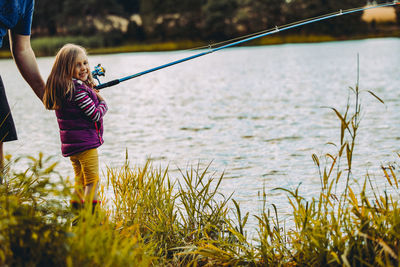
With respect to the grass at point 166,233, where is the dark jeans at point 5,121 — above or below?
above

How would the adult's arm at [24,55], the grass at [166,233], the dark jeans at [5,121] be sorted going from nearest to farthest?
the grass at [166,233]
the dark jeans at [5,121]
the adult's arm at [24,55]

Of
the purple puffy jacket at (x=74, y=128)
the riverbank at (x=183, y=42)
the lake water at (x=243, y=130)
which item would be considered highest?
the riverbank at (x=183, y=42)

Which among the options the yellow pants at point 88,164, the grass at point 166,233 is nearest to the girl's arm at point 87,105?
the yellow pants at point 88,164

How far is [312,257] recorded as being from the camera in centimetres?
286

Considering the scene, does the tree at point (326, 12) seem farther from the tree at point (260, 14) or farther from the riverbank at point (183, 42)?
the tree at point (260, 14)

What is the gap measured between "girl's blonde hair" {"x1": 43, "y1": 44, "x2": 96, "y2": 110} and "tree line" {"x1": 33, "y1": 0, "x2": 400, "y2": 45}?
65.1m

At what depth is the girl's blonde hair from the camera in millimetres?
3428

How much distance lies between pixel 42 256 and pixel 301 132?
8330 millimetres

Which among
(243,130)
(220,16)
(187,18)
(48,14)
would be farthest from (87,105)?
(48,14)

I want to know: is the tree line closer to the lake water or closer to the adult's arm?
the lake water

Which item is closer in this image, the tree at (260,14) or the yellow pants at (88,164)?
the yellow pants at (88,164)

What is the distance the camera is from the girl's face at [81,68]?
3.52 meters

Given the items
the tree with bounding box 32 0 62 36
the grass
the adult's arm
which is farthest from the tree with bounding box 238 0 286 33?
the adult's arm

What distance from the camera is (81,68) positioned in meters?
3.55
